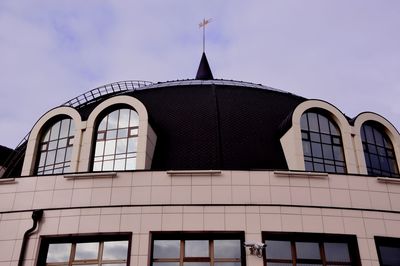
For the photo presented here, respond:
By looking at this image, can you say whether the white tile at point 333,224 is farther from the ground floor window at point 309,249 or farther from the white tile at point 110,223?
the white tile at point 110,223

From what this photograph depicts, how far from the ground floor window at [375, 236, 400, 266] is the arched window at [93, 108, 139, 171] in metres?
8.45

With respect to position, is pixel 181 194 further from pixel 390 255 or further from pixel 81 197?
pixel 390 255

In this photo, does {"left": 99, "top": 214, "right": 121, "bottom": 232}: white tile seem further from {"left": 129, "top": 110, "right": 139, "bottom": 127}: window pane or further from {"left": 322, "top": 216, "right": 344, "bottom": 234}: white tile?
{"left": 322, "top": 216, "right": 344, "bottom": 234}: white tile

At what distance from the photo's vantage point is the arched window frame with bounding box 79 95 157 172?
53.8ft

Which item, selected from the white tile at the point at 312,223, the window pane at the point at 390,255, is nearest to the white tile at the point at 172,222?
the white tile at the point at 312,223

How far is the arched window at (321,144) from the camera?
55.3 feet

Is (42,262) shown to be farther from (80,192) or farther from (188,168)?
(188,168)

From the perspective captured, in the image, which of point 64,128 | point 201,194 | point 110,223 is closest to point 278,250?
point 201,194

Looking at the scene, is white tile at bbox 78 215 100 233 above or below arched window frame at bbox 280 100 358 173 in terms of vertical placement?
below

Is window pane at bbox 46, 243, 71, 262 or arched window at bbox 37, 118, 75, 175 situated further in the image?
arched window at bbox 37, 118, 75, 175

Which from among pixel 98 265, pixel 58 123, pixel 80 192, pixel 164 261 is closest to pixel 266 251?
pixel 164 261

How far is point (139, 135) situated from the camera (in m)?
16.7

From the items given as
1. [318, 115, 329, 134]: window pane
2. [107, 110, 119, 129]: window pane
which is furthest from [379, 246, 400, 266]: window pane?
[107, 110, 119, 129]: window pane

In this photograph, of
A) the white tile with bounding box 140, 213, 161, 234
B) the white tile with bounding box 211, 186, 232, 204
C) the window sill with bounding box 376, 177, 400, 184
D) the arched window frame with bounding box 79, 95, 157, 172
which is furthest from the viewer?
the arched window frame with bounding box 79, 95, 157, 172
